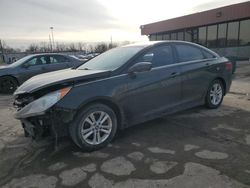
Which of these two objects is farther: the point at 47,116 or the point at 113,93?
the point at 113,93

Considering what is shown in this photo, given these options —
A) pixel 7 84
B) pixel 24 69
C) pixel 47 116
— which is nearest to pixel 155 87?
pixel 47 116

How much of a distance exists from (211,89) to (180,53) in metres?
1.28

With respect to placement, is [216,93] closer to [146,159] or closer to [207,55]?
[207,55]

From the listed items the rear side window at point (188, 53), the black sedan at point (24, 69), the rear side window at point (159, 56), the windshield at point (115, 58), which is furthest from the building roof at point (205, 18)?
the windshield at point (115, 58)

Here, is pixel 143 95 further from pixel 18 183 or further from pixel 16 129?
pixel 16 129

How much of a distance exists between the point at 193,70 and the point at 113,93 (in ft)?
6.75

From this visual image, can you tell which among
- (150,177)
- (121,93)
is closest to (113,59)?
(121,93)

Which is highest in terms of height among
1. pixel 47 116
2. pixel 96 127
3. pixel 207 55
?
pixel 207 55

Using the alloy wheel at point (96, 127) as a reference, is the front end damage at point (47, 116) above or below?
above

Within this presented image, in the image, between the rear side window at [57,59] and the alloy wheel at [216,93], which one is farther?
the rear side window at [57,59]

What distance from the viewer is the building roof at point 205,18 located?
19.6m

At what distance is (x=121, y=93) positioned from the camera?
3.91 metres

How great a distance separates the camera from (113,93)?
12.5 ft

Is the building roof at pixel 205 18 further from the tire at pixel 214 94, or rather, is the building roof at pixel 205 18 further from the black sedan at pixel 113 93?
the black sedan at pixel 113 93
